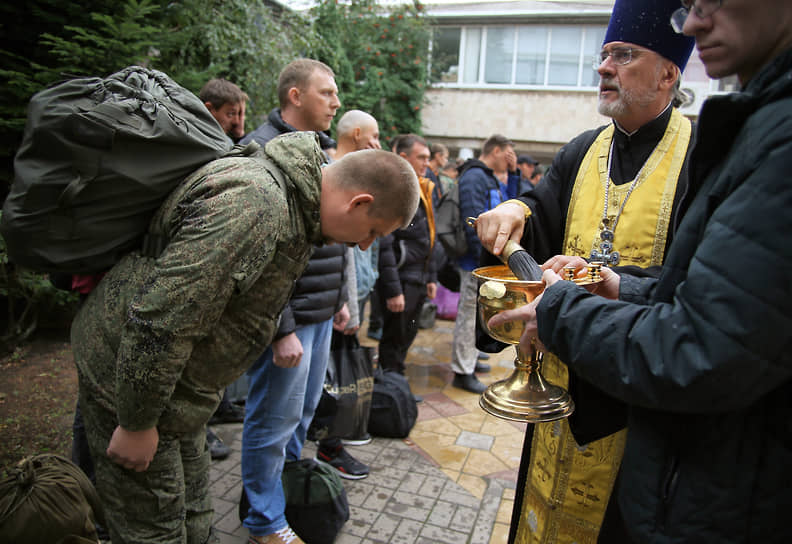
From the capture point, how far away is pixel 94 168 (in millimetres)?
1562

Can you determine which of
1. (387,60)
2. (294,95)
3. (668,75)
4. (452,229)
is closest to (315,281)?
(294,95)

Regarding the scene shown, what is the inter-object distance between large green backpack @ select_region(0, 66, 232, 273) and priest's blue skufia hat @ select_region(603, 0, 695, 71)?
1697 millimetres

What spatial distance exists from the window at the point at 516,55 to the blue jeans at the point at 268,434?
54.1ft

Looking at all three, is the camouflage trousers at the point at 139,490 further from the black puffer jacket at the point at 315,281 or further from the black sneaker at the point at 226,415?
the black sneaker at the point at 226,415

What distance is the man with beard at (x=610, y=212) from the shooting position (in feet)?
6.38

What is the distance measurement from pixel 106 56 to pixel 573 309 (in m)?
4.58

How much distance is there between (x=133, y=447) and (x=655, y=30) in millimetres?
2430

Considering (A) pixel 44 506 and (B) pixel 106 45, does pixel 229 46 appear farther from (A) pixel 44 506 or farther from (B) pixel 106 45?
(A) pixel 44 506

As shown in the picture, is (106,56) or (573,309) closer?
(573,309)

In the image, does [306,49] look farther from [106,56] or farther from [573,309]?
[573,309]

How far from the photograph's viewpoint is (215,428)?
4.14 meters

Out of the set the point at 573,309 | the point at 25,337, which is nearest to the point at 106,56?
the point at 25,337

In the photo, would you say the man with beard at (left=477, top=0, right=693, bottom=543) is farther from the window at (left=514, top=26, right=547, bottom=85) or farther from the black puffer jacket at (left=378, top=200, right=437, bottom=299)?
the window at (left=514, top=26, right=547, bottom=85)

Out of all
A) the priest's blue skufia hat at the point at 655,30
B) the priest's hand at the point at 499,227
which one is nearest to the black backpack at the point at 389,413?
the priest's hand at the point at 499,227
